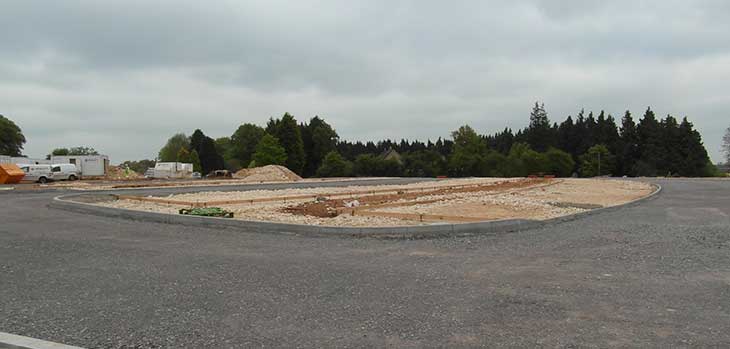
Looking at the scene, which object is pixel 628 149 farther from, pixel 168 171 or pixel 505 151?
pixel 168 171

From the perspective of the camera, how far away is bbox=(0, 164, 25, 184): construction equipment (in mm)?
35531

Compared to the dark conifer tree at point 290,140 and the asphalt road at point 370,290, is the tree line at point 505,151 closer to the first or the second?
the dark conifer tree at point 290,140

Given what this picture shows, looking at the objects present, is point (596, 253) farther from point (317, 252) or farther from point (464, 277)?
point (317, 252)

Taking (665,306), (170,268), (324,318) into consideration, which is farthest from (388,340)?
(170,268)

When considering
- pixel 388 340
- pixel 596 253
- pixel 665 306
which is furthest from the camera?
pixel 596 253

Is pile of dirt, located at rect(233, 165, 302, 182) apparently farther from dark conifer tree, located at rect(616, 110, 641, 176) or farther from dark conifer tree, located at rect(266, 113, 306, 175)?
dark conifer tree, located at rect(616, 110, 641, 176)

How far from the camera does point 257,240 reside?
945 centimetres

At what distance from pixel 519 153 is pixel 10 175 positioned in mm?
80833

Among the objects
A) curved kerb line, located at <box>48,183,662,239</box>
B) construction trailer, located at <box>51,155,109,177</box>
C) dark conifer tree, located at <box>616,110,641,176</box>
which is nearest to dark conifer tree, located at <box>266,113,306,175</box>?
construction trailer, located at <box>51,155,109,177</box>

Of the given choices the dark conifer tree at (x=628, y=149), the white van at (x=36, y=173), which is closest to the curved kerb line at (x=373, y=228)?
the white van at (x=36, y=173)

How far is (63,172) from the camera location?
4091 centimetres

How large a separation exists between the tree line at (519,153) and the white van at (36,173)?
3635cm

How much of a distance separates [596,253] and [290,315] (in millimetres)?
5540

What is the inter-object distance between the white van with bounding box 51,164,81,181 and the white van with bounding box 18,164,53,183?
904 millimetres
